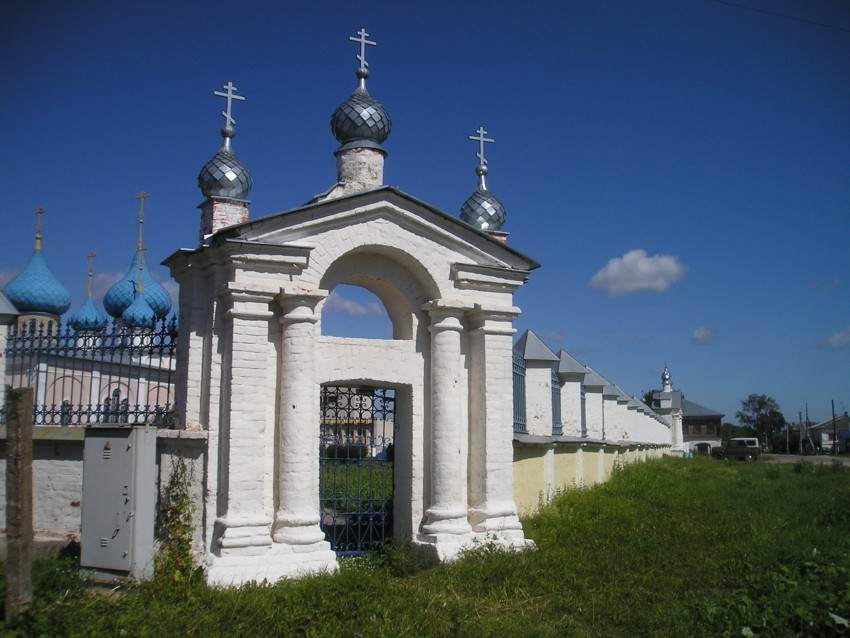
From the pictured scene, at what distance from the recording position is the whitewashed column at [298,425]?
26.4ft

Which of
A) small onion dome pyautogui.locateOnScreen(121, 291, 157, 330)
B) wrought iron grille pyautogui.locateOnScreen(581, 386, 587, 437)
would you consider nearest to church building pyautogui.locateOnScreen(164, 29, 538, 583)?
wrought iron grille pyautogui.locateOnScreen(581, 386, 587, 437)

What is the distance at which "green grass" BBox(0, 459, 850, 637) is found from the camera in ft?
21.1

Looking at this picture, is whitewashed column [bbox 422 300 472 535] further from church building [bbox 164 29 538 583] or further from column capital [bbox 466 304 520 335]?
column capital [bbox 466 304 520 335]

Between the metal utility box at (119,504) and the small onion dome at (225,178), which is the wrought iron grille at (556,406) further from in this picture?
the metal utility box at (119,504)

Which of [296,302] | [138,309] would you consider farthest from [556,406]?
[138,309]

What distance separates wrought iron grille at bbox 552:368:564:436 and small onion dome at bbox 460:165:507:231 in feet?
11.4

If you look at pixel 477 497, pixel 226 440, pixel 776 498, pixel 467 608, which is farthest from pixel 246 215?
pixel 776 498

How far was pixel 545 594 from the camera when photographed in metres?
7.73

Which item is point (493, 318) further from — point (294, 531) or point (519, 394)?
point (294, 531)

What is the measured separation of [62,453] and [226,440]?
1842mm

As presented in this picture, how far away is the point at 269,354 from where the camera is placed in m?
8.29

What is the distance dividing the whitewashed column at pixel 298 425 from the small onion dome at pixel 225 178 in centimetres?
139

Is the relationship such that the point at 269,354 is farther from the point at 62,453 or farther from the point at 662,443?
the point at 662,443

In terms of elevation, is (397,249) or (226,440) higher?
(397,249)
